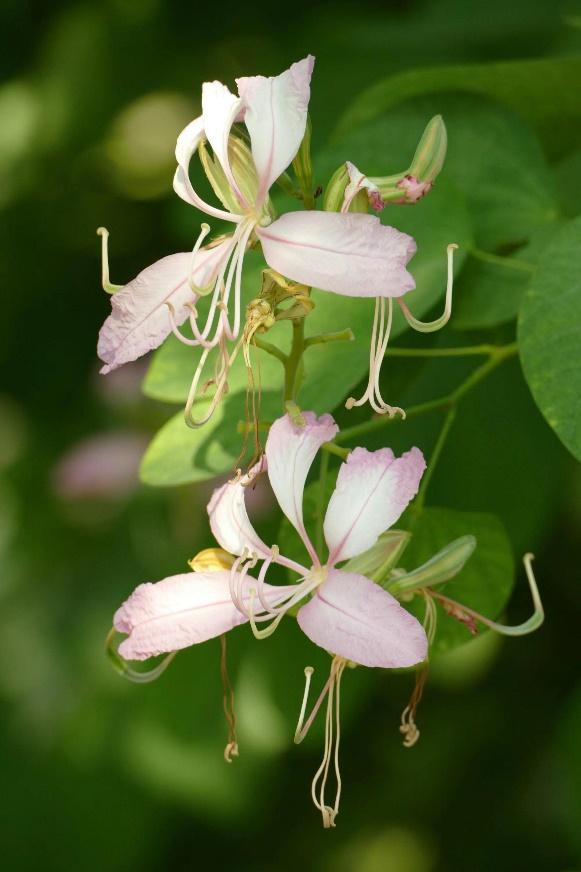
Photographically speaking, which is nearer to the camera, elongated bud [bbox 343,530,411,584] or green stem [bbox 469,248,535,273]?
elongated bud [bbox 343,530,411,584]

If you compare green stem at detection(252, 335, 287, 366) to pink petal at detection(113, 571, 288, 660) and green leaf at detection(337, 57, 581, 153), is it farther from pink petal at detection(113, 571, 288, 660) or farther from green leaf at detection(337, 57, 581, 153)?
green leaf at detection(337, 57, 581, 153)

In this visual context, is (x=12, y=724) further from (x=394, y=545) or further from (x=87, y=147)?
(x=394, y=545)

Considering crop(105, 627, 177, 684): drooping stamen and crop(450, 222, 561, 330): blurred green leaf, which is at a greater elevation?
crop(450, 222, 561, 330): blurred green leaf

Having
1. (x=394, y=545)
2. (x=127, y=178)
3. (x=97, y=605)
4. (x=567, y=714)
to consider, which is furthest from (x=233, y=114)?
(x=127, y=178)

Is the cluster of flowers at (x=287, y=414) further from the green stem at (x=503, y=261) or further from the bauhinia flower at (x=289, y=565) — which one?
the green stem at (x=503, y=261)

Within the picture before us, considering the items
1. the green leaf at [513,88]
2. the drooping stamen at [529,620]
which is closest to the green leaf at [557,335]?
the drooping stamen at [529,620]

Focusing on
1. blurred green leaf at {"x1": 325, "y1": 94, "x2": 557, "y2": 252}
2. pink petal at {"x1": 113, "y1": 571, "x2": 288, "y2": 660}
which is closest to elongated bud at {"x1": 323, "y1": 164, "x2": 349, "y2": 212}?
pink petal at {"x1": 113, "y1": 571, "x2": 288, "y2": 660}

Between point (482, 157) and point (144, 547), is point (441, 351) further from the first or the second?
point (144, 547)
